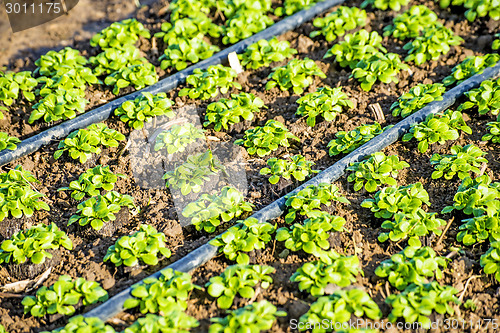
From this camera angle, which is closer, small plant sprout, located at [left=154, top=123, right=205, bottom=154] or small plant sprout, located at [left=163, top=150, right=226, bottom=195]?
small plant sprout, located at [left=163, top=150, right=226, bottom=195]

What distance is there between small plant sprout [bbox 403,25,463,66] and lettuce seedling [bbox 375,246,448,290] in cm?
188

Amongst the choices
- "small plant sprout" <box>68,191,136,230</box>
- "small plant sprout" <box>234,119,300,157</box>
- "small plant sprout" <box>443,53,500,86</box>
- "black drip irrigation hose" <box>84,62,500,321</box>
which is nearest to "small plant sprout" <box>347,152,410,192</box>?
"black drip irrigation hose" <box>84,62,500,321</box>

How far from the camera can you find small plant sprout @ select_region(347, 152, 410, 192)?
2848 millimetres

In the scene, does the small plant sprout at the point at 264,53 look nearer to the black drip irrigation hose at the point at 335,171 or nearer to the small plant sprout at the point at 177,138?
the small plant sprout at the point at 177,138

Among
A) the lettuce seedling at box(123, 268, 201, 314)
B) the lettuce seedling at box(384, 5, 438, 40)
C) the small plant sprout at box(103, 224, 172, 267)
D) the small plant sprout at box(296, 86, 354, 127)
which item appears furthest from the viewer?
the lettuce seedling at box(384, 5, 438, 40)

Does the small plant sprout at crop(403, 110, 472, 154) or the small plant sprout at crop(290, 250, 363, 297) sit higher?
the small plant sprout at crop(403, 110, 472, 154)

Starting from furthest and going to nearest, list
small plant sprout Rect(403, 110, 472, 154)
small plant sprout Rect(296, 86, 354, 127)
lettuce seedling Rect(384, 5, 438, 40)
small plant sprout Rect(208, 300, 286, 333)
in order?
lettuce seedling Rect(384, 5, 438, 40) < small plant sprout Rect(296, 86, 354, 127) < small plant sprout Rect(403, 110, 472, 154) < small plant sprout Rect(208, 300, 286, 333)

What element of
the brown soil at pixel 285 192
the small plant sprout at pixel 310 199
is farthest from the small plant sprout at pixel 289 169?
the small plant sprout at pixel 310 199

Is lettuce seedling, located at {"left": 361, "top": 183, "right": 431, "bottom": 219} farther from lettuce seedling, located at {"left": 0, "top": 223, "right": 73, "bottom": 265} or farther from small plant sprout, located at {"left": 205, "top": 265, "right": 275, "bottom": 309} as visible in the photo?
lettuce seedling, located at {"left": 0, "top": 223, "right": 73, "bottom": 265}

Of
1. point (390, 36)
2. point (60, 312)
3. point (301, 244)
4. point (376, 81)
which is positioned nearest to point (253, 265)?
point (301, 244)

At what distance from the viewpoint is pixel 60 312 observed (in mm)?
2299

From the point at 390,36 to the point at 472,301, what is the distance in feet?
8.31

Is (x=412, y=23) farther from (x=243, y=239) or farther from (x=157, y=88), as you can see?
(x=243, y=239)

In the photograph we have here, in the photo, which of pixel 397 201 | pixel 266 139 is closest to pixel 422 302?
pixel 397 201
